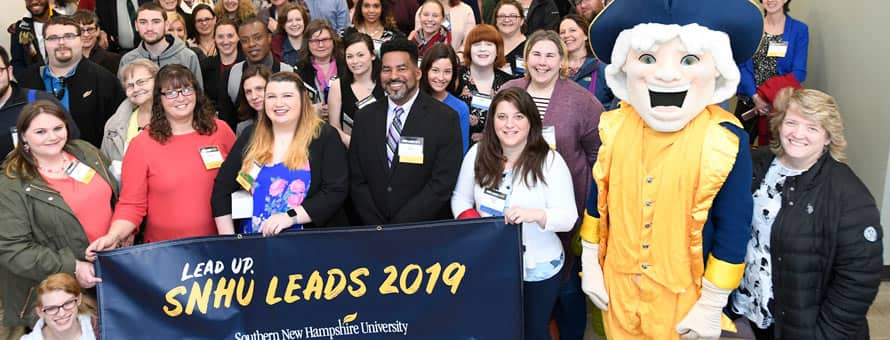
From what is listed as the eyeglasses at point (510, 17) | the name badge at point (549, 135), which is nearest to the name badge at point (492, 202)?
the name badge at point (549, 135)

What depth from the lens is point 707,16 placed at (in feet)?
8.98

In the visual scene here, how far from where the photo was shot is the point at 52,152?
344 cm

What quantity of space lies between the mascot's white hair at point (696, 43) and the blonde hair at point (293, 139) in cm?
150

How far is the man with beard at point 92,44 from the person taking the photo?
559 cm

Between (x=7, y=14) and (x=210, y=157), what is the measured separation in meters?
4.92

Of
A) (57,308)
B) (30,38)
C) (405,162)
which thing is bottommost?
(57,308)

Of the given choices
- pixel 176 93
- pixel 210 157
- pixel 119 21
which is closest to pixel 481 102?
pixel 210 157

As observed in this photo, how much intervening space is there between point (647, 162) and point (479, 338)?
109 centimetres

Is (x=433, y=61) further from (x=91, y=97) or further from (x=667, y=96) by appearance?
(x=91, y=97)

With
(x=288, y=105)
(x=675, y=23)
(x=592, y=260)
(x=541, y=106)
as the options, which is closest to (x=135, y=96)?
(x=288, y=105)

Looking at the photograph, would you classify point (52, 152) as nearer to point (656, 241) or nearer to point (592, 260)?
point (592, 260)

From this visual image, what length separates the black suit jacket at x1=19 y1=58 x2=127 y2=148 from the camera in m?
4.79

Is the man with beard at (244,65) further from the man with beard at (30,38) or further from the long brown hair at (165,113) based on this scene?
the man with beard at (30,38)

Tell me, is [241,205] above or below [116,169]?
below
